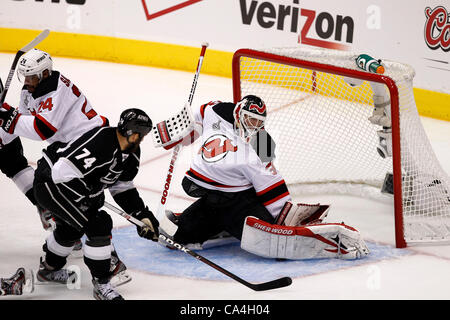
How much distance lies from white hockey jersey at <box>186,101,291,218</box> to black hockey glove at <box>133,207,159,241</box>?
0.56 m

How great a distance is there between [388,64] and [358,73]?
38 centimetres

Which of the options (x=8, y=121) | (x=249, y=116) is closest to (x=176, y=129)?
(x=249, y=116)

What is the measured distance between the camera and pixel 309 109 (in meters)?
5.50

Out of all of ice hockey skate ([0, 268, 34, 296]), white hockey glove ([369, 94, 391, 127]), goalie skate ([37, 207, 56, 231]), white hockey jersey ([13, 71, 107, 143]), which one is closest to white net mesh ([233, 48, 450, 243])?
white hockey glove ([369, 94, 391, 127])

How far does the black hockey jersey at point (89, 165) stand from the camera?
3.44m

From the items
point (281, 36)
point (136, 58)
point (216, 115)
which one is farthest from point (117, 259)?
point (136, 58)

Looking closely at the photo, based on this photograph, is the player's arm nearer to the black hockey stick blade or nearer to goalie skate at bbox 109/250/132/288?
goalie skate at bbox 109/250/132/288

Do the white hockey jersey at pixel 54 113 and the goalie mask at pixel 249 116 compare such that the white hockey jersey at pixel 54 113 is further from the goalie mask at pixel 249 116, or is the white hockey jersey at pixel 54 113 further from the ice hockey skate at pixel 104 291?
the ice hockey skate at pixel 104 291

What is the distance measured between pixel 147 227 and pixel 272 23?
4.10m

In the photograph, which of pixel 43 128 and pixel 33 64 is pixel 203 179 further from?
pixel 33 64

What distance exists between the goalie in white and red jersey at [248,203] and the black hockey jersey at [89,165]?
2.34 feet

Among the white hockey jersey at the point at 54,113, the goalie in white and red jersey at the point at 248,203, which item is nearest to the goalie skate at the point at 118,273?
the goalie in white and red jersey at the point at 248,203

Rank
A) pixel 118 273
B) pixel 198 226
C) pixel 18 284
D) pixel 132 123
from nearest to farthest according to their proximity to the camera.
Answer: pixel 132 123 → pixel 18 284 → pixel 118 273 → pixel 198 226

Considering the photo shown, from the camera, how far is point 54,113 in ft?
13.8
